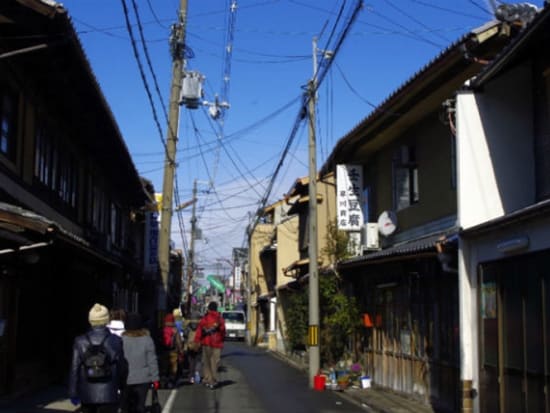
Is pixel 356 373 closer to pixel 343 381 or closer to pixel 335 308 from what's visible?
pixel 343 381

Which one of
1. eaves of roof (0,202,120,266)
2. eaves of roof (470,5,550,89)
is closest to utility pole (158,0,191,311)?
eaves of roof (0,202,120,266)

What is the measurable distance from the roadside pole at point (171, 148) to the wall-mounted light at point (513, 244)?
1129 centimetres

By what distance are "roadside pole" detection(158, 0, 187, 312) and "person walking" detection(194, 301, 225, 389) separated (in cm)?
250

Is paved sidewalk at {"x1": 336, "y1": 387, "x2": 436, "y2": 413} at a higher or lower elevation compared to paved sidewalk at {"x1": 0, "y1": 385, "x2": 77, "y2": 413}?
lower

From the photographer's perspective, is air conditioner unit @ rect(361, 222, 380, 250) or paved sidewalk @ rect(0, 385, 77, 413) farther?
air conditioner unit @ rect(361, 222, 380, 250)

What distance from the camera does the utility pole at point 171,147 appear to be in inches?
776

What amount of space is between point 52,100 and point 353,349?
398 inches

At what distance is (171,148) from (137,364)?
36.1 feet

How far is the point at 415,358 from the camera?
15.0 metres

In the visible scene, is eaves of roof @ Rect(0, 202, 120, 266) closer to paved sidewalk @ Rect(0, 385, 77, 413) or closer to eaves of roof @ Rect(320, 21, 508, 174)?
paved sidewalk @ Rect(0, 385, 77, 413)

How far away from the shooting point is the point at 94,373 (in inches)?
303

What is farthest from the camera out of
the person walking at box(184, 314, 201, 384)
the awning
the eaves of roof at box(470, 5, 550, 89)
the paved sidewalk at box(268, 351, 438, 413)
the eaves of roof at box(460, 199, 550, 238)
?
the person walking at box(184, 314, 201, 384)

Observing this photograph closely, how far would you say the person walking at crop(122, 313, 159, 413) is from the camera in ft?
31.7

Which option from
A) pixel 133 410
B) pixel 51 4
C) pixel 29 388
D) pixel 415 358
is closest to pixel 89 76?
pixel 51 4
